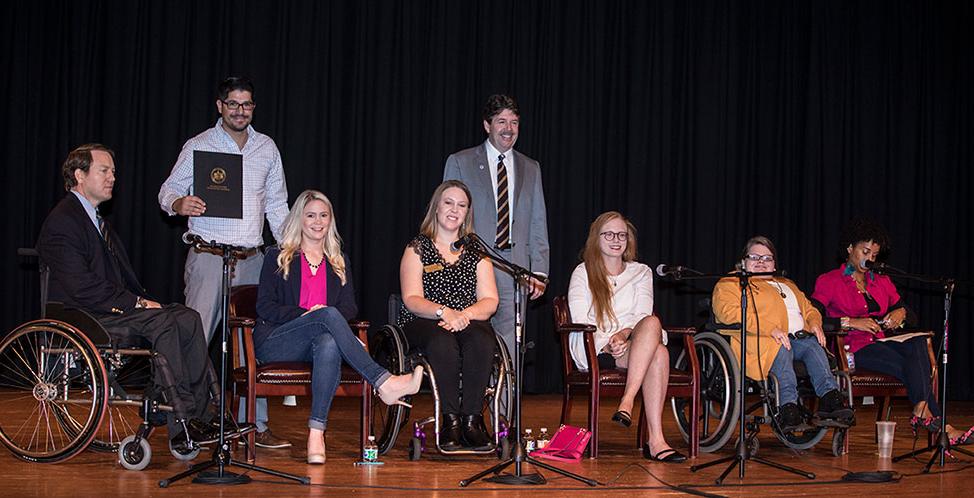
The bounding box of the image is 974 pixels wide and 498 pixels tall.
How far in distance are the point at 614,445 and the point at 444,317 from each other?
3.87 ft

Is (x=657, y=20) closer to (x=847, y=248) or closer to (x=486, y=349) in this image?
(x=847, y=248)

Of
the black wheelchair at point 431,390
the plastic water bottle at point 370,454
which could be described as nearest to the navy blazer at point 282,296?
Answer: the black wheelchair at point 431,390

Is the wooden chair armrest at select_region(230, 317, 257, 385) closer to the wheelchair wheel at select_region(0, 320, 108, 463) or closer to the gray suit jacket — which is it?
the wheelchair wheel at select_region(0, 320, 108, 463)

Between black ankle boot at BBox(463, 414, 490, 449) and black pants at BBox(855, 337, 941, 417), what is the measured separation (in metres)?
2.10

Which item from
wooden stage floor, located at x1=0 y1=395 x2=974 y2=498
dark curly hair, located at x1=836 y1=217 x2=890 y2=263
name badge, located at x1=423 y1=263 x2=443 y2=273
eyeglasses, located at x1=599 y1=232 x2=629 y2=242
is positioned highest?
dark curly hair, located at x1=836 y1=217 x2=890 y2=263

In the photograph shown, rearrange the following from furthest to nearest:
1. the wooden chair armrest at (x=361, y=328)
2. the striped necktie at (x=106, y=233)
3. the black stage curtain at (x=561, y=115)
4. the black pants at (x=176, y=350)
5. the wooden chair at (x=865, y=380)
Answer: the black stage curtain at (x=561, y=115) → the wooden chair at (x=865, y=380) → the wooden chair armrest at (x=361, y=328) → the striped necktie at (x=106, y=233) → the black pants at (x=176, y=350)

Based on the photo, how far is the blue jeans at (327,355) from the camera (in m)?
4.27

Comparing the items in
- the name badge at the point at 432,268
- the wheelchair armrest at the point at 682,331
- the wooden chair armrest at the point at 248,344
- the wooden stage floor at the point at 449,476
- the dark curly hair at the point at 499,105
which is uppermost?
the dark curly hair at the point at 499,105

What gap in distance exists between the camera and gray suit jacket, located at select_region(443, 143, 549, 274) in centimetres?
523

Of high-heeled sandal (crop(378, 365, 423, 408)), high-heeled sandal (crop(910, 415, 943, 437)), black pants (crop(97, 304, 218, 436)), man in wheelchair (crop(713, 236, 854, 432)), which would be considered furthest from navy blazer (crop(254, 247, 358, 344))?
high-heeled sandal (crop(910, 415, 943, 437))

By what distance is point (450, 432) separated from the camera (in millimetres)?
4316

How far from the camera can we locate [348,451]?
4715mm

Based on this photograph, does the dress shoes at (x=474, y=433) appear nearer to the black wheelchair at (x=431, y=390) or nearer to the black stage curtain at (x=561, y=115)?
the black wheelchair at (x=431, y=390)

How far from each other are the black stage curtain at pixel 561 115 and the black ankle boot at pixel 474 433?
281cm
